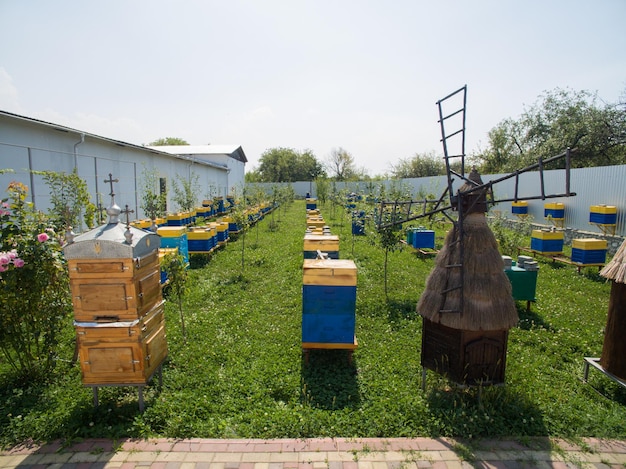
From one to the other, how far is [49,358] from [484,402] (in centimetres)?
519

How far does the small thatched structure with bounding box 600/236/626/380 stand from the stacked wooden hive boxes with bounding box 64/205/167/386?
5.20 metres

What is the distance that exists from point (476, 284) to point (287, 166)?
192ft

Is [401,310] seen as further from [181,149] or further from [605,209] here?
[181,149]

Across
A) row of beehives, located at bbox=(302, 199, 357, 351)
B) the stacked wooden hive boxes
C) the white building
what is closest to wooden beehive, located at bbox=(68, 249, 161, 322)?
the stacked wooden hive boxes

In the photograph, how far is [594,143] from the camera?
21.2 m

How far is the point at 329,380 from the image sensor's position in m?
4.57

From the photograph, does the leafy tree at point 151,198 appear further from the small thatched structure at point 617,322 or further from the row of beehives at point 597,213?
the row of beehives at point 597,213

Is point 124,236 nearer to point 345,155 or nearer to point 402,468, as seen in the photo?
point 402,468

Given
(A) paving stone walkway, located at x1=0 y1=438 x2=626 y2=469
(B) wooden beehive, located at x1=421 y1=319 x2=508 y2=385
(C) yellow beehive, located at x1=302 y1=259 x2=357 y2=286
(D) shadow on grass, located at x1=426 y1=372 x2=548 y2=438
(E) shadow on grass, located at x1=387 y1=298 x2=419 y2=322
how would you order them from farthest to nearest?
(E) shadow on grass, located at x1=387 y1=298 x2=419 y2=322 → (C) yellow beehive, located at x1=302 y1=259 x2=357 y2=286 → (B) wooden beehive, located at x1=421 y1=319 x2=508 y2=385 → (D) shadow on grass, located at x1=426 y1=372 x2=548 y2=438 → (A) paving stone walkway, located at x1=0 y1=438 x2=626 y2=469

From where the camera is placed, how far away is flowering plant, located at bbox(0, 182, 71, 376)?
4062mm

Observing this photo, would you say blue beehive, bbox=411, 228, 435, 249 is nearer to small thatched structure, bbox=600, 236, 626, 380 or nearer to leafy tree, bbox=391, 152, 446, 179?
small thatched structure, bbox=600, 236, 626, 380

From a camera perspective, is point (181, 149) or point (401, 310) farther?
point (181, 149)

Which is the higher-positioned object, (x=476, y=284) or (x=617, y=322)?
(x=476, y=284)

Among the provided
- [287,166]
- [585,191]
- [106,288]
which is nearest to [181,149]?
[287,166]
